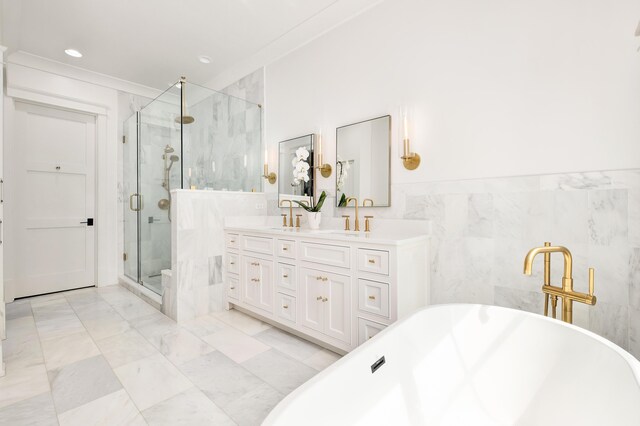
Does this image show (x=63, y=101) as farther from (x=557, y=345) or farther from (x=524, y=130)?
(x=557, y=345)

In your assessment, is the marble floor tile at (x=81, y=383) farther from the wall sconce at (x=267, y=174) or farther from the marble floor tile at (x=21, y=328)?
the wall sconce at (x=267, y=174)

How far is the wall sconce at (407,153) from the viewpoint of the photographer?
2133 mm

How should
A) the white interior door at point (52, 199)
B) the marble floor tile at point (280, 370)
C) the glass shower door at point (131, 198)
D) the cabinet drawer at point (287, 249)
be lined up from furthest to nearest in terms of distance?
the glass shower door at point (131, 198)
the white interior door at point (52, 199)
the cabinet drawer at point (287, 249)
the marble floor tile at point (280, 370)

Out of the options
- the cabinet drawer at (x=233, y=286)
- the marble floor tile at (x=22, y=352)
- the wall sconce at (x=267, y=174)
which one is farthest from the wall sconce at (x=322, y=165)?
the marble floor tile at (x=22, y=352)

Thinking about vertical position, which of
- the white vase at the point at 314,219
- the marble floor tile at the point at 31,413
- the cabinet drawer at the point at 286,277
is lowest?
the marble floor tile at the point at 31,413

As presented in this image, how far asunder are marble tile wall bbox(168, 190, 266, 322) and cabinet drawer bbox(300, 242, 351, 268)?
114 cm

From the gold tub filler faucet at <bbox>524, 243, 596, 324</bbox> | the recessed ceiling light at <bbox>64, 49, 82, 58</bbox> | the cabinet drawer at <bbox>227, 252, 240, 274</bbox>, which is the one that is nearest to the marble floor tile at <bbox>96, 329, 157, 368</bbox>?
the cabinet drawer at <bbox>227, 252, 240, 274</bbox>

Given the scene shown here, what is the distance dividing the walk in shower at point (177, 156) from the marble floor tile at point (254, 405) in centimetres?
191

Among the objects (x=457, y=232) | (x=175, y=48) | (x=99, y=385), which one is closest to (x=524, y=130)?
(x=457, y=232)

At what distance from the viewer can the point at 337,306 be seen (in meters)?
2.01

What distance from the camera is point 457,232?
1941mm

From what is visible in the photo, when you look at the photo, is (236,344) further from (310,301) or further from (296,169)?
(296,169)

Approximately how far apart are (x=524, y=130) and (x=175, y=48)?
334 cm

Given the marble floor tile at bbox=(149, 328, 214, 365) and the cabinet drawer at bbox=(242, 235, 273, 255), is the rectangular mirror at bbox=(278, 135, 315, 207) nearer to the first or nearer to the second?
the cabinet drawer at bbox=(242, 235, 273, 255)
